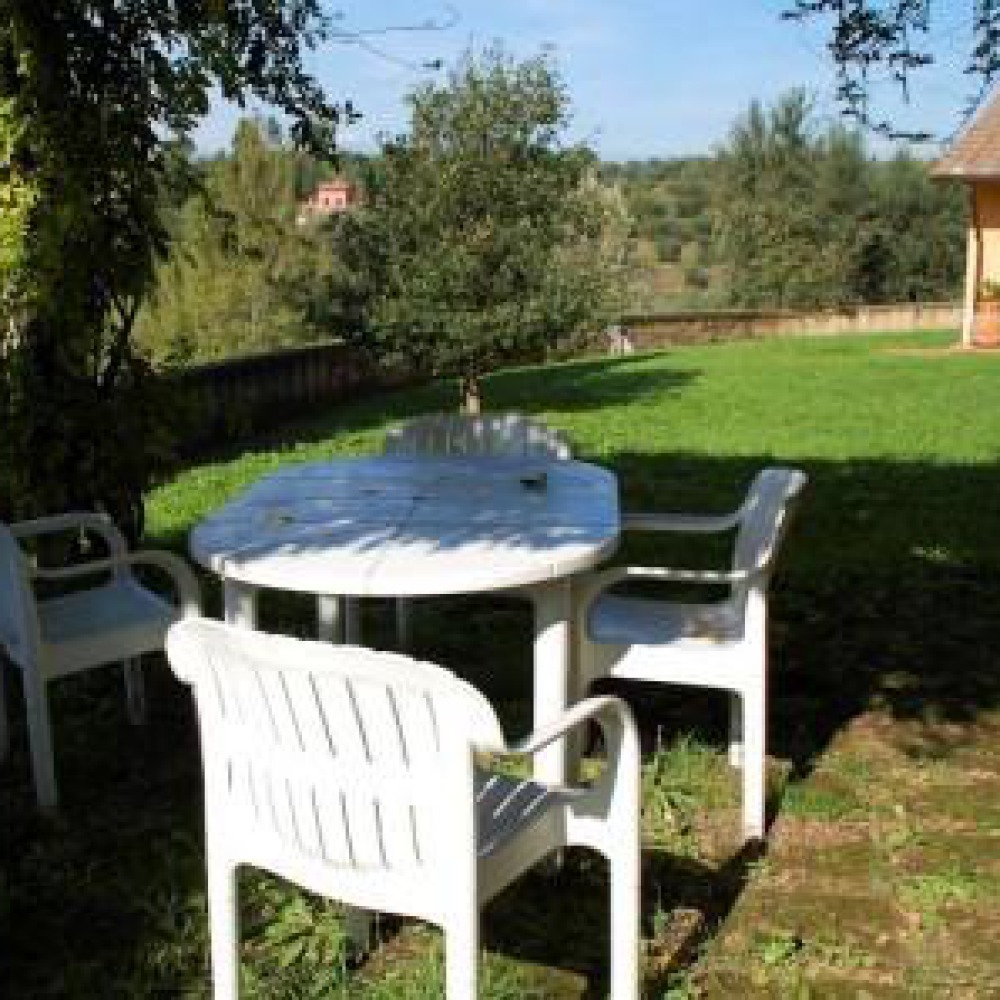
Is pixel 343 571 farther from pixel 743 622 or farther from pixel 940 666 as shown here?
pixel 940 666

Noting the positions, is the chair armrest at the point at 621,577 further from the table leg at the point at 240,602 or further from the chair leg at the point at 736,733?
the table leg at the point at 240,602

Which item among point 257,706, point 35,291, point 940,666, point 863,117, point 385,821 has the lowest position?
point 940,666

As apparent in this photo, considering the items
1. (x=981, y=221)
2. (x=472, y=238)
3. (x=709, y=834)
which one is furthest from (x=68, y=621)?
(x=981, y=221)

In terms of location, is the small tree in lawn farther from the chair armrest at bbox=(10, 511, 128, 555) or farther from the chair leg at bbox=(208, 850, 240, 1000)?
the chair leg at bbox=(208, 850, 240, 1000)

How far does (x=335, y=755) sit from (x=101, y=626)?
203 cm

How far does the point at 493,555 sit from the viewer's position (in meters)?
3.32

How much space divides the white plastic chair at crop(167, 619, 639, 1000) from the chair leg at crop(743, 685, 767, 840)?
3.74ft

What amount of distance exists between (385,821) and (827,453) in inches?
384

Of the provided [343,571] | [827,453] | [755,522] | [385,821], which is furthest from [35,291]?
[827,453]

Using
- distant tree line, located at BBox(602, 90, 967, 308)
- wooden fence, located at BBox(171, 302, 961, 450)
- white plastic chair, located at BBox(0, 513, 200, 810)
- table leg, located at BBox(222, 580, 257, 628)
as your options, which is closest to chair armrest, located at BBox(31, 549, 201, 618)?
white plastic chair, located at BBox(0, 513, 200, 810)

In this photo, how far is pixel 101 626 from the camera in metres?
4.17

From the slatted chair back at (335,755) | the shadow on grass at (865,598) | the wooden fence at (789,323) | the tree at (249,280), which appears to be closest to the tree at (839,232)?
the wooden fence at (789,323)

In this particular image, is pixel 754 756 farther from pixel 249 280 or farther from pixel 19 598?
pixel 249 280

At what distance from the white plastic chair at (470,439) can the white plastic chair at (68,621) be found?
1403mm
